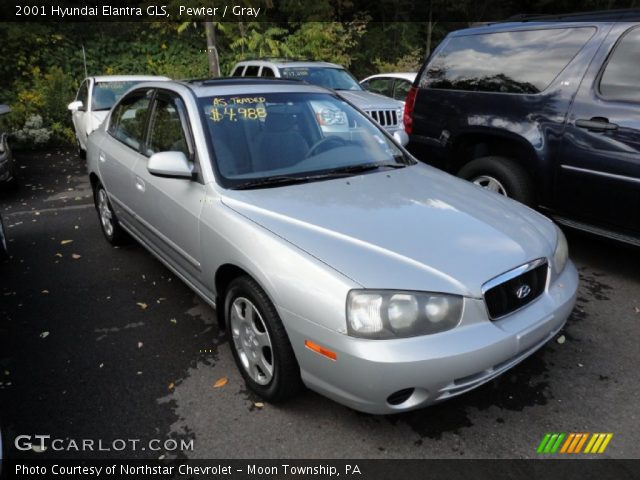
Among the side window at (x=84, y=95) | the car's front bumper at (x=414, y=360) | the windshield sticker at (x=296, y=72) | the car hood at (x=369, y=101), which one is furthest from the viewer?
the windshield sticker at (x=296, y=72)

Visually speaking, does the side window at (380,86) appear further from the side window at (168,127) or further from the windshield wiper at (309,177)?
the windshield wiper at (309,177)

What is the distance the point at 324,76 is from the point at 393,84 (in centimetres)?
190

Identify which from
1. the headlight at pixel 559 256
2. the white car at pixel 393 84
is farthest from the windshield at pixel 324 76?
the headlight at pixel 559 256

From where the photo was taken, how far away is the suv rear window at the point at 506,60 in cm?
428

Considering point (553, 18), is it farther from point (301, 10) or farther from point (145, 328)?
point (301, 10)

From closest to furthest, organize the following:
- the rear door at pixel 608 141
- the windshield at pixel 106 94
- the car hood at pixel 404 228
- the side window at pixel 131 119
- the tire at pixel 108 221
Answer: the car hood at pixel 404 228, the rear door at pixel 608 141, the side window at pixel 131 119, the tire at pixel 108 221, the windshield at pixel 106 94

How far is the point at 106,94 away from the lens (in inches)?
338

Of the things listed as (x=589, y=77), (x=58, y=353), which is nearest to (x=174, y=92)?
(x=58, y=353)

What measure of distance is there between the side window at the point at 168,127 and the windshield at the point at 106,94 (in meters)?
5.22

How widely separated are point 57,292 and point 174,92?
6.48ft

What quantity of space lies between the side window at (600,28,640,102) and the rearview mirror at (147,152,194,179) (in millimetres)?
3197

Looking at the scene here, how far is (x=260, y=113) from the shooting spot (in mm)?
3389

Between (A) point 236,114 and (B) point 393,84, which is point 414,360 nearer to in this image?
(A) point 236,114

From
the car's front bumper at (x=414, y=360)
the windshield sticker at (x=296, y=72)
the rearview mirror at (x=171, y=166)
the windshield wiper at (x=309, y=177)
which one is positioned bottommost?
the car's front bumper at (x=414, y=360)
